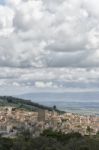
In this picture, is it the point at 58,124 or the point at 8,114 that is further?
the point at 8,114

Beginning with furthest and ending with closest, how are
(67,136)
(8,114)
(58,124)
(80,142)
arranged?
(8,114)
(58,124)
(67,136)
(80,142)

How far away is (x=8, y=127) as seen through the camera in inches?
5812

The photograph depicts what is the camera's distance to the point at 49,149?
72375mm

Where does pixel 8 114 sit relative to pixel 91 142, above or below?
above

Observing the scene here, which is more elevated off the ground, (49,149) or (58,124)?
(58,124)

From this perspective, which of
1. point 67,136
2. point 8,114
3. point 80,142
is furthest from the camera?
point 8,114

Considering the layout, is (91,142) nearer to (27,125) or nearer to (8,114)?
(27,125)

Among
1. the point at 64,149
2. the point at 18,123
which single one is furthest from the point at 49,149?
the point at 18,123

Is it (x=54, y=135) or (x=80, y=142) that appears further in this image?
(x=54, y=135)

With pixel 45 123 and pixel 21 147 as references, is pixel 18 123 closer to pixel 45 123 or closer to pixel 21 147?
pixel 45 123

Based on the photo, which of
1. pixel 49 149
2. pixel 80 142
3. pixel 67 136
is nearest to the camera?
pixel 49 149

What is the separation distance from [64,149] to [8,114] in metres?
112

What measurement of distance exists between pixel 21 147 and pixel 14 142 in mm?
5780

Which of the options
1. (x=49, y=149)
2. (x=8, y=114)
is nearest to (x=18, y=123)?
(x=8, y=114)
